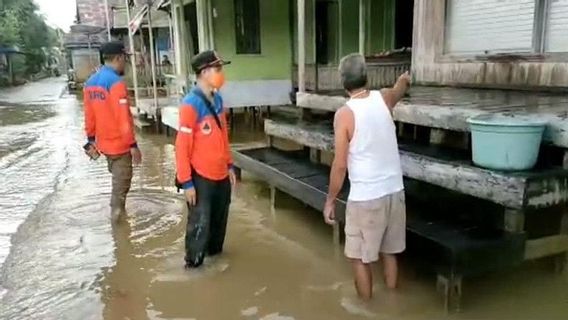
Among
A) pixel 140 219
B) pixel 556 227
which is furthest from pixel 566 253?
pixel 140 219

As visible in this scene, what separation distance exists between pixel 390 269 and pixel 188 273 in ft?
5.71

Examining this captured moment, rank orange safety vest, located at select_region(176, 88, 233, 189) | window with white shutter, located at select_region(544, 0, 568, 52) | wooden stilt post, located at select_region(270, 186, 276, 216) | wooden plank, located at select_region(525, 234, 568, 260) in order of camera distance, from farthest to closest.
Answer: wooden stilt post, located at select_region(270, 186, 276, 216), window with white shutter, located at select_region(544, 0, 568, 52), orange safety vest, located at select_region(176, 88, 233, 189), wooden plank, located at select_region(525, 234, 568, 260)

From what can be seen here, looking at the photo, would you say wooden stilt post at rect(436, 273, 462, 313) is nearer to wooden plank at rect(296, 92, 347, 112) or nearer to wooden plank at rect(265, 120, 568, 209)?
wooden plank at rect(265, 120, 568, 209)

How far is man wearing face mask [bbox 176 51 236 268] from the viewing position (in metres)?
4.11

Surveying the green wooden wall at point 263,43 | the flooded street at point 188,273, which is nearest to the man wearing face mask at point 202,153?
the flooded street at point 188,273

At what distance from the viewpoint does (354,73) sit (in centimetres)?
329

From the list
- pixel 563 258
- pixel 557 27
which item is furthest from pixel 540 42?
pixel 563 258

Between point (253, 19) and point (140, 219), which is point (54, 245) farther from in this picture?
point (253, 19)

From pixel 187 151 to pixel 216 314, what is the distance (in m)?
1.28

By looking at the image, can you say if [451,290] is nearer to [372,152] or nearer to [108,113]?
[372,152]

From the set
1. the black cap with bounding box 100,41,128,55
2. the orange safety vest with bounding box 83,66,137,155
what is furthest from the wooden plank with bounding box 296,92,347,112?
the black cap with bounding box 100,41,128,55

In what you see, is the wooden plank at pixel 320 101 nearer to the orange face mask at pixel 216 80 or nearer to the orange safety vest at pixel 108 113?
the orange face mask at pixel 216 80

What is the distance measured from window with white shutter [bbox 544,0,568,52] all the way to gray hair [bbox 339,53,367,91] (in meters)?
2.86

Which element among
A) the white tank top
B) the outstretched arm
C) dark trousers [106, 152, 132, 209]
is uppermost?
the outstretched arm
